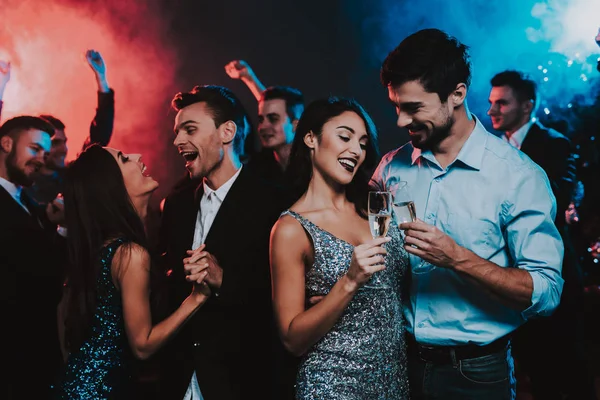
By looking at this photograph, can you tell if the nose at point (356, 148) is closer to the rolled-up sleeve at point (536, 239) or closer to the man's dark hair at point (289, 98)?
the rolled-up sleeve at point (536, 239)

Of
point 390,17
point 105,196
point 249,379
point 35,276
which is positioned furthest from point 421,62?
point 390,17

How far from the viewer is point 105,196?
7.04 feet

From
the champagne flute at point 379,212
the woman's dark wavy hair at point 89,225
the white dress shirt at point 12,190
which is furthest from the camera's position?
the white dress shirt at point 12,190

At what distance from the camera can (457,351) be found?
1913 millimetres

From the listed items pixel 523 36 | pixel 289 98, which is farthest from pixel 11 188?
pixel 523 36

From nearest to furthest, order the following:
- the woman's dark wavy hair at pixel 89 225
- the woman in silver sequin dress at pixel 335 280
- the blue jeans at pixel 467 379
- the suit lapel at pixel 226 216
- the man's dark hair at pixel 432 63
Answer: the woman in silver sequin dress at pixel 335 280 < the blue jeans at pixel 467 379 < the man's dark hair at pixel 432 63 < the woman's dark wavy hair at pixel 89 225 < the suit lapel at pixel 226 216

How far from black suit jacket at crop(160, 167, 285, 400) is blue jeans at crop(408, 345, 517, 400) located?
2.48 ft

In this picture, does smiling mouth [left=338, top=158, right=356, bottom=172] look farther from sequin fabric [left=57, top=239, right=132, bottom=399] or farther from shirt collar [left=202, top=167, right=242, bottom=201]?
sequin fabric [left=57, top=239, right=132, bottom=399]

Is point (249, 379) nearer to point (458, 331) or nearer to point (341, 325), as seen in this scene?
point (341, 325)

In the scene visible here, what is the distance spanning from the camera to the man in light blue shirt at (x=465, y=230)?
1.84 metres

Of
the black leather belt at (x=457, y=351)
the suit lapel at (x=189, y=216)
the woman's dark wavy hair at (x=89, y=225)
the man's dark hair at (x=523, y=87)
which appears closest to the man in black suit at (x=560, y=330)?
the man's dark hair at (x=523, y=87)

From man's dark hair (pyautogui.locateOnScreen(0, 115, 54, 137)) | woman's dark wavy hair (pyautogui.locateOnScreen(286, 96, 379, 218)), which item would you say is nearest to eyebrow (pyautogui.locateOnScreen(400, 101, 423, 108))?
woman's dark wavy hair (pyautogui.locateOnScreen(286, 96, 379, 218))

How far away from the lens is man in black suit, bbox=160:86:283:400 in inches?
90.0

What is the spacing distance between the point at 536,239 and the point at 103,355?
161 cm
